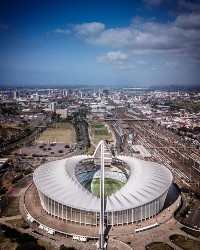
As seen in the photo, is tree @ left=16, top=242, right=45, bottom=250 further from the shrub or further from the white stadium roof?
the white stadium roof

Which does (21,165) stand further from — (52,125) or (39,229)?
(52,125)

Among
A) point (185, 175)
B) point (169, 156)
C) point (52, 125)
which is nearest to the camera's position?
point (185, 175)

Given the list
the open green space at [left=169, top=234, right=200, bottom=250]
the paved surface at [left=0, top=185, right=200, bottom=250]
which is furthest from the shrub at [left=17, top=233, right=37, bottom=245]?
the open green space at [left=169, top=234, right=200, bottom=250]

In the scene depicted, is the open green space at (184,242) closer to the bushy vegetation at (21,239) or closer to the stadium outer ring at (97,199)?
the stadium outer ring at (97,199)

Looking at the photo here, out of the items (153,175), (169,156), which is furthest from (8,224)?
(169,156)

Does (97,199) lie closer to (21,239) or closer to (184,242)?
(21,239)
